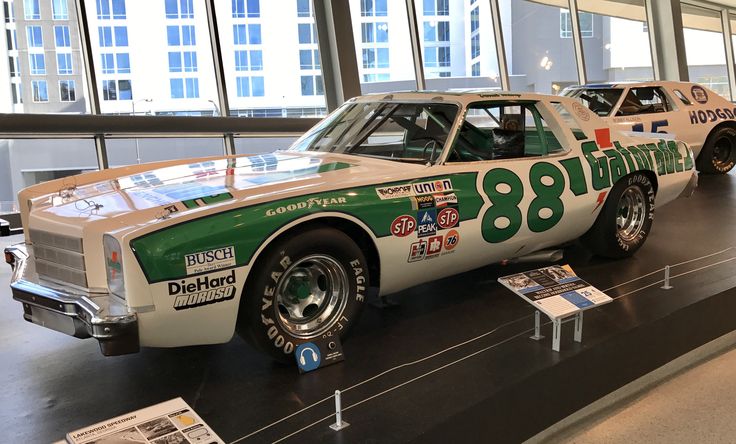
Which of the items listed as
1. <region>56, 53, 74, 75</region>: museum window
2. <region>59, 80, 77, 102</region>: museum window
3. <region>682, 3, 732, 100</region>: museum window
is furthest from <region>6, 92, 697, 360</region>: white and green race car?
<region>682, 3, 732, 100</region>: museum window

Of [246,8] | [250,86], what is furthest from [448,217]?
[246,8]

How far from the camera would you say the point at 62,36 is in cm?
832

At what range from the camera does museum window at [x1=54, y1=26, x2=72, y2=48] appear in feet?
27.2

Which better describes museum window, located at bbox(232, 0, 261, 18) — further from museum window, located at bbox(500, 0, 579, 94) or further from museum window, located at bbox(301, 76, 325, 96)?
museum window, located at bbox(500, 0, 579, 94)

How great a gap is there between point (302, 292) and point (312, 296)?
0.07 meters

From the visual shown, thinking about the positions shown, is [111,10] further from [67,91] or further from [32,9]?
[67,91]

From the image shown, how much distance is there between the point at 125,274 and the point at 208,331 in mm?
416

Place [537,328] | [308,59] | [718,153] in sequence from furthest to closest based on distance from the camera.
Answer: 1. [308,59]
2. [718,153]
3. [537,328]

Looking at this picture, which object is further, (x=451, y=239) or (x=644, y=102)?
(x=644, y=102)

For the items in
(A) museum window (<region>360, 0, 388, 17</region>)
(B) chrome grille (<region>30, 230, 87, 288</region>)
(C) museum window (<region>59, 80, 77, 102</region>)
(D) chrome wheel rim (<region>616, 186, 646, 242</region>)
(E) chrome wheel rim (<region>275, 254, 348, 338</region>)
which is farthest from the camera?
(A) museum window (<region>360, 0, 388, 17</region>)

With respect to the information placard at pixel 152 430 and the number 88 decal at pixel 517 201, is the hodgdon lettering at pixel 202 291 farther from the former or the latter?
the number 88 decal at pixel 517 201

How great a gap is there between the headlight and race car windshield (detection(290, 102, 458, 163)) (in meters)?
1.61

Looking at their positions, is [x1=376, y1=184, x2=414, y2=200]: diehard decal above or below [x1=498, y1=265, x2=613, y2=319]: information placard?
above

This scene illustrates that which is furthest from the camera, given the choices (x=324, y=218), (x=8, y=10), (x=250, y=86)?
(x=250, y=86)
